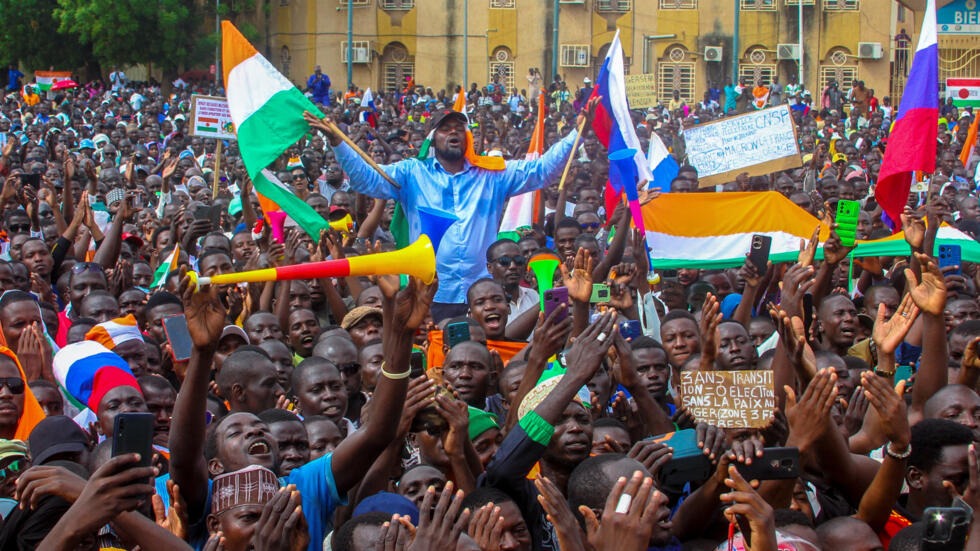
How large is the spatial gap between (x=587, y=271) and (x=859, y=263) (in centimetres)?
429

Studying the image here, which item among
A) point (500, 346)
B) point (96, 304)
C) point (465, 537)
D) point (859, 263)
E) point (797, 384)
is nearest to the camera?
point (465, 537)

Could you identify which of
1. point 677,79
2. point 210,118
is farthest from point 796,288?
point 677,79

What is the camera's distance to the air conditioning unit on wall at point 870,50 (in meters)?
38.3

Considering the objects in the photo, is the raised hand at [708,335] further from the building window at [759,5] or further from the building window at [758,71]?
the building window at [759,5]

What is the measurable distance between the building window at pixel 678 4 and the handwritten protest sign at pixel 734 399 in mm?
36670

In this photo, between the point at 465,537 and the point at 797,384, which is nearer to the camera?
the point at 465,537

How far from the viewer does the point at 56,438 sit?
444cm

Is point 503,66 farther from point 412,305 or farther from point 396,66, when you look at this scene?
point 412,305

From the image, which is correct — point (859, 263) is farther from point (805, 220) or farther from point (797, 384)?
point (797, 384)

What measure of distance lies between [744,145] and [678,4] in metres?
29.2

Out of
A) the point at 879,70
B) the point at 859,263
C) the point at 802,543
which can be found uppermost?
the point at 879,70

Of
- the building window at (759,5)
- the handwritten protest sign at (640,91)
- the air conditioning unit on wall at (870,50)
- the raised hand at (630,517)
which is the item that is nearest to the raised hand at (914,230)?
the raised hand at (630,517)

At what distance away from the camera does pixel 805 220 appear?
9.22 metres

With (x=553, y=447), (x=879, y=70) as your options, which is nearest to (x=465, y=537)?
(x=553, y=447)
